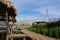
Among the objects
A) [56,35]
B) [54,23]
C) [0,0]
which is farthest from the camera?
[54,23]

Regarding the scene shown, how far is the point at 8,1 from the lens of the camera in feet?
36.7

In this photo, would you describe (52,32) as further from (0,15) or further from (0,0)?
(0,0)

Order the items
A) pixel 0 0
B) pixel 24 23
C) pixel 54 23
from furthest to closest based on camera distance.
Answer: pixel 24 23
pixel 54 23
pixel 0 0

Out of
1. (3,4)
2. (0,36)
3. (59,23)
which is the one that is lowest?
(0,36)

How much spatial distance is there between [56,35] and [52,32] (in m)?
1.25

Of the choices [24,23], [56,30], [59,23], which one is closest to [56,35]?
[56,30]

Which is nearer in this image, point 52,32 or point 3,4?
point 3,4

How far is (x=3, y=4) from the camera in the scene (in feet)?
36.4

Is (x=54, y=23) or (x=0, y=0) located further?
(x=54, y=23)

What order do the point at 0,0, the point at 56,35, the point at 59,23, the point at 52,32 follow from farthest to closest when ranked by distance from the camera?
the point at 59,23, the point at 52,32, the point at 56,35, the point at 0,0

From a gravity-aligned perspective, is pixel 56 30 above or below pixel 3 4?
below

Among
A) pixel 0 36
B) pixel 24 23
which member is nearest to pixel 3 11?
pixel 0 36

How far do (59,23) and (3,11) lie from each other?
8.24 m

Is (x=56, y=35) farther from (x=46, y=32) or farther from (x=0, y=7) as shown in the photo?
(x=0, y=7)
